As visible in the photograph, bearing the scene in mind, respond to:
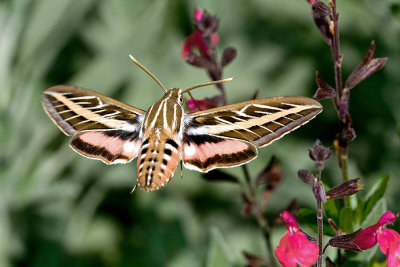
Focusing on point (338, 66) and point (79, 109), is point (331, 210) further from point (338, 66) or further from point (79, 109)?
point (79, 109)

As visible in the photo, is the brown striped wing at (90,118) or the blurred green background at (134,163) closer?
the brown striped wing at (90,118)

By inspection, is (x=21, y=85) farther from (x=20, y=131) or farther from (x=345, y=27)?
(x=345, y=27)

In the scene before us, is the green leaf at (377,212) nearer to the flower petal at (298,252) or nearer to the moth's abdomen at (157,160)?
the flower petal at (298,252)

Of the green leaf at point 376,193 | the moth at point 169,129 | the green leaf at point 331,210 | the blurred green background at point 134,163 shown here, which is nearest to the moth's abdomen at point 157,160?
the moth at point 169,129

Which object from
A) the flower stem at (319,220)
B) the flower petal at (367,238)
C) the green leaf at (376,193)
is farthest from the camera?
the green leaf at (376,193)

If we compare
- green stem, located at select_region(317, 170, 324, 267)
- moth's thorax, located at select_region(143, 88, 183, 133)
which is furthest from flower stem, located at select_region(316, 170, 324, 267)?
moth's thorax, located at select_region(143, 88, 183, 133)

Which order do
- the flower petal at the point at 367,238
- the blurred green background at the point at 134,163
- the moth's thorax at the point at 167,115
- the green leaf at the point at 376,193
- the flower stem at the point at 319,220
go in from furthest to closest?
→ the blurred green background at the point at 134,163, the moth's thorax at the point at 167,115, the green leaf at the point at 376,193, the flower petal at the point at 367,238, the flower stem at the point at 319,220

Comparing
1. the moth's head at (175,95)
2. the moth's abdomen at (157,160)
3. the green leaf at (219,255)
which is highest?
the moth's head at (175,95)

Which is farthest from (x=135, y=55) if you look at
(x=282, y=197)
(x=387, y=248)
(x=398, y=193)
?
(x=387, y=248)
